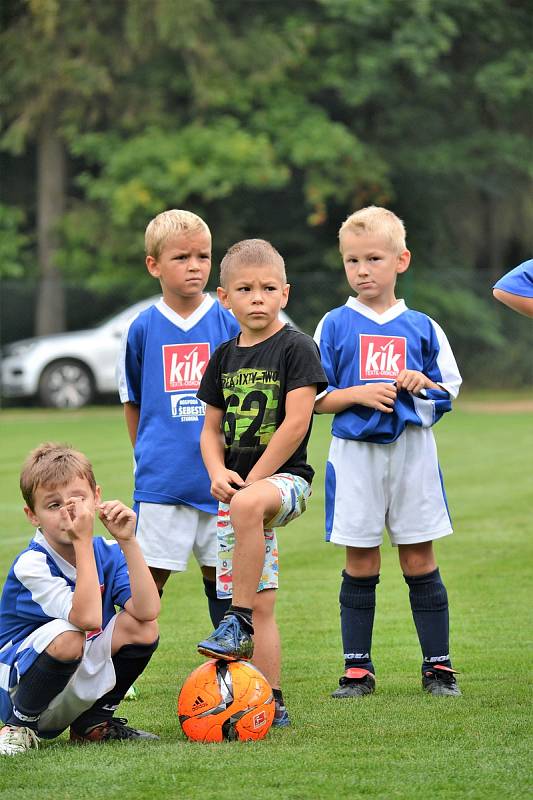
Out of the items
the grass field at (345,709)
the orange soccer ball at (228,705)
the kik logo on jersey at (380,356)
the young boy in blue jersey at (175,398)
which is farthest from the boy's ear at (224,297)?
the grass field at (345,709)

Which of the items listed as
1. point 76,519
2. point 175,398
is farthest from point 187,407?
point 76,519

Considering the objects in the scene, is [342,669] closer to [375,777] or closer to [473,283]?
[375,777]

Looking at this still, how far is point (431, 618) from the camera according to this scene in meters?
5.13

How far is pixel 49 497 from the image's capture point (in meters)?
4.16

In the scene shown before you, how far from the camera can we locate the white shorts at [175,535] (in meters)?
5.07

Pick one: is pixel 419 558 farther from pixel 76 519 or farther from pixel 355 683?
pixel 76 519

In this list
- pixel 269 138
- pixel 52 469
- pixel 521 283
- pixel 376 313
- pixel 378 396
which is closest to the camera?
pixel 52 469

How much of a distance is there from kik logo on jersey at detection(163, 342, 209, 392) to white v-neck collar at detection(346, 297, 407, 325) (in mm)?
630

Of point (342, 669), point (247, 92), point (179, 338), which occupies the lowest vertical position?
point (342, 669)

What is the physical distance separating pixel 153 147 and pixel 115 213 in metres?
1.40

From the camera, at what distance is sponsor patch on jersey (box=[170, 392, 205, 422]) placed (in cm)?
513

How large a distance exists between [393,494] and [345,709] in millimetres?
881

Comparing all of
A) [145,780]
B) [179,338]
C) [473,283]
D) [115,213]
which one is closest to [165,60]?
[115,213]

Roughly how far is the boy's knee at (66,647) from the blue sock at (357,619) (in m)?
1.40
